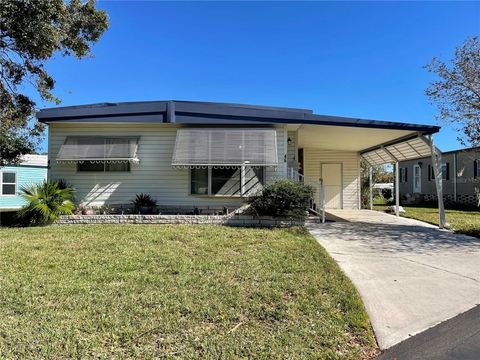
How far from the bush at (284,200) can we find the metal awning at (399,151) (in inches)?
180

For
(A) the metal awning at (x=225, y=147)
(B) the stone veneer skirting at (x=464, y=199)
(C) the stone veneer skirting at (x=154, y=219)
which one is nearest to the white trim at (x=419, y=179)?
(B) the stone veneer skirting at (x=464, y=199)

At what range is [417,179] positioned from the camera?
29.3 meters

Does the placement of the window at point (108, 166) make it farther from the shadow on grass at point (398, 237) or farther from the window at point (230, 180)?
the shadow on grass at point (398, 237)

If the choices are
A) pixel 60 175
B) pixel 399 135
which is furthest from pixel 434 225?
pixel 60 175

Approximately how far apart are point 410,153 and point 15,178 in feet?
71.8

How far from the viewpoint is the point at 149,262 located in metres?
6.00

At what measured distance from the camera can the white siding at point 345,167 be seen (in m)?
17.9

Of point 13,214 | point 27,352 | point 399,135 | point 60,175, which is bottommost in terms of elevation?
point 27,352

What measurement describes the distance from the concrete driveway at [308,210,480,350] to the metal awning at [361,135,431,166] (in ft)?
12.0

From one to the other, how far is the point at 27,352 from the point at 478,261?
287 inches

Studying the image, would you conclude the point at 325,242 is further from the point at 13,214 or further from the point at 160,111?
the point at 13,214

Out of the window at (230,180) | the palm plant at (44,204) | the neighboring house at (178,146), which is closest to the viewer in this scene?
the palm plant at (44,204)

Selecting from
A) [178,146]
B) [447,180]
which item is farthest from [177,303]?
[447,180]

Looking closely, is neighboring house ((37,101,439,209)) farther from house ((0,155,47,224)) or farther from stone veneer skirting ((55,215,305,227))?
Result: house ((0,155,47,224))
